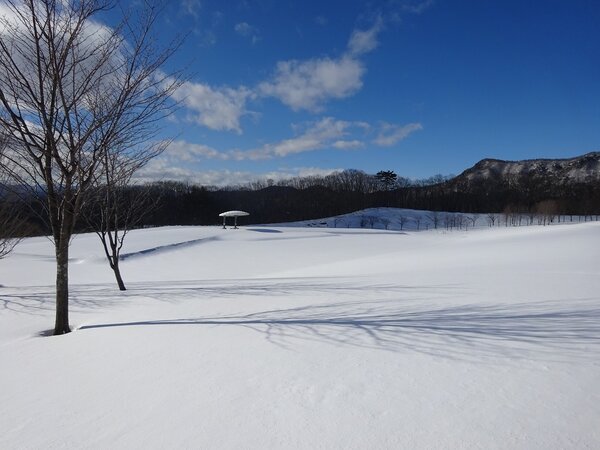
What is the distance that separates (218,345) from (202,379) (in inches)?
35.2

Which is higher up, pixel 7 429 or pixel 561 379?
pixel 561 379

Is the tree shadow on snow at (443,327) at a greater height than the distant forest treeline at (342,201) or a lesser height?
lesser

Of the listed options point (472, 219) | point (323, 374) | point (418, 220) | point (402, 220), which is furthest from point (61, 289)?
point (472, 219)

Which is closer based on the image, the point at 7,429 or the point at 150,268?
the point at 7,429

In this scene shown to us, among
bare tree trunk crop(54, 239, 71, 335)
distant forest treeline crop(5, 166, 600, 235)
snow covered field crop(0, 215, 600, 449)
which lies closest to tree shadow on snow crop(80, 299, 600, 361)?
snow covered field crop(0, 215, 600, 449)

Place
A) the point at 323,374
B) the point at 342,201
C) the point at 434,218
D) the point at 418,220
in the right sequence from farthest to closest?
the point at 342,201 → the point at 434,218 → the point at 418,220 → the point at 323,374

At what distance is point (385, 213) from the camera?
289 feet

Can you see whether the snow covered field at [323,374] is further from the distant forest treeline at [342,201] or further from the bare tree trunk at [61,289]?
the distant forest treeline at [342,201]

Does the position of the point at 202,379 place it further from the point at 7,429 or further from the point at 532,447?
the point at 532,447

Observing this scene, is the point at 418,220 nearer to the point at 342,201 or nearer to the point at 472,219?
the point at 472,219

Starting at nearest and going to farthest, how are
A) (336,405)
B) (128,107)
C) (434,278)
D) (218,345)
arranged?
(336,405)
(218,345)
(128,107)
(434,278)

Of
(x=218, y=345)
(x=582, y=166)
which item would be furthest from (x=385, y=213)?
(x=582, y=166)

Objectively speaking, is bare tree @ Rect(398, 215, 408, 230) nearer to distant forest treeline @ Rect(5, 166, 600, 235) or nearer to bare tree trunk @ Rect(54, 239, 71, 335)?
distant forest treeline @ Rect(5, 166, 600, 235)

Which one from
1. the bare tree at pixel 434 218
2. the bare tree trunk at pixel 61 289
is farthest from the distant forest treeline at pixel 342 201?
the bare tree trunk at pixel 61 289
